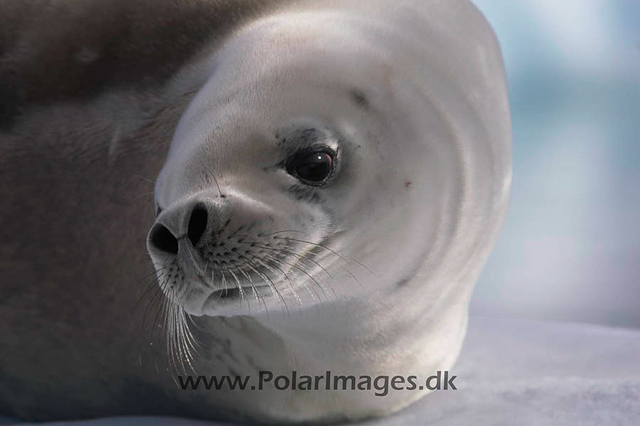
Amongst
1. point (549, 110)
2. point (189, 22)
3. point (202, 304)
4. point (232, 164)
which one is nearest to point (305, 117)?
point (232, 164)

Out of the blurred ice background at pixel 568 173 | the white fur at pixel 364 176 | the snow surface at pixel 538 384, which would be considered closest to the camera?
the white fur at pixel 364 176

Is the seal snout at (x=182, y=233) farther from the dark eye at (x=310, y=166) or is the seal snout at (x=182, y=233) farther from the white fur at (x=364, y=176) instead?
the dark eye at (x=310, y=166)

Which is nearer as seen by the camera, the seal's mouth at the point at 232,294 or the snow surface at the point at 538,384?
the seal's mouth at the point at 232,294

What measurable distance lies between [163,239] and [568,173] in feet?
9.35

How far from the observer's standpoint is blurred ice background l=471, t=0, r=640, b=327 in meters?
3.05

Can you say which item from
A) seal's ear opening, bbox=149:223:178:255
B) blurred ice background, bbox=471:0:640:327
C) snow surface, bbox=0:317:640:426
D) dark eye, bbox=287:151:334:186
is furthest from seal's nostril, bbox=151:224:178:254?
blurred ice background, bbox=471:0:640:327

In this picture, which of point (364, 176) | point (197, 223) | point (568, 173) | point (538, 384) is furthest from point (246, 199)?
point (568, 173)

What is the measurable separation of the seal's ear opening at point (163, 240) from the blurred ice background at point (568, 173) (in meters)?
1.85

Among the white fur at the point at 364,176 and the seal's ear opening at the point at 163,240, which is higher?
the white fur at the point at 364,176

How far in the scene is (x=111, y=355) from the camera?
1.89 metres

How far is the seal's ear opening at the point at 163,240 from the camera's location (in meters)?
1.36

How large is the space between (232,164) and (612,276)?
2027 mm

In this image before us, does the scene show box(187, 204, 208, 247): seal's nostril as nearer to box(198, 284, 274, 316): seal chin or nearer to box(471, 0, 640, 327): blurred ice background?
box(198, 284, 274, 316): seal chin

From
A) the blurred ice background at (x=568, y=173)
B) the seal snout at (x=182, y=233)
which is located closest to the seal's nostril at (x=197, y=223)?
the seal snout at (x=182, y=233)
